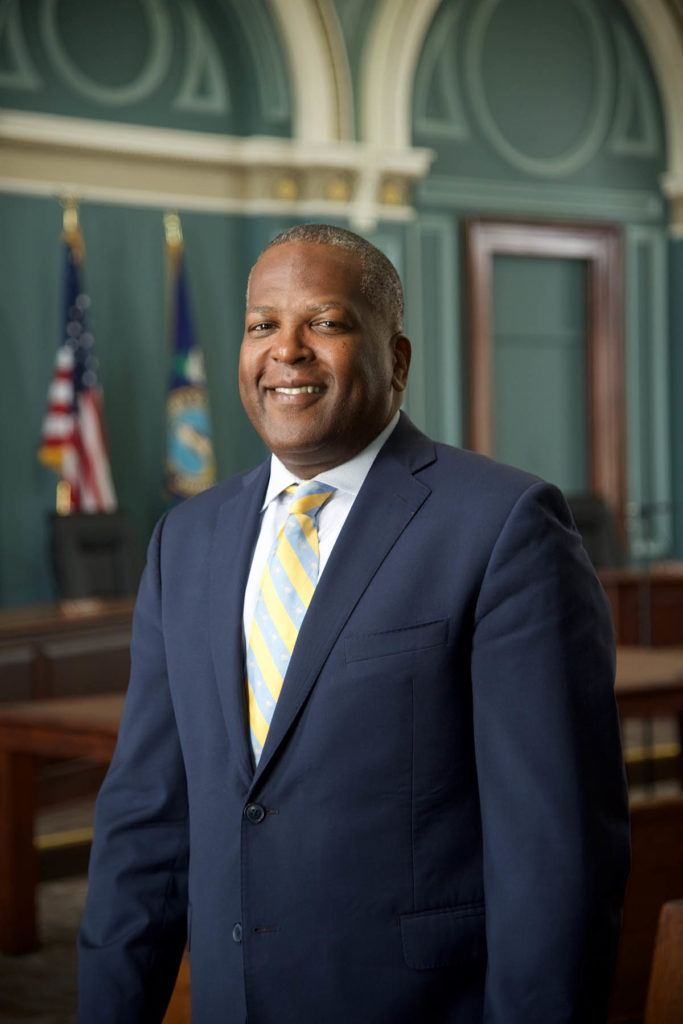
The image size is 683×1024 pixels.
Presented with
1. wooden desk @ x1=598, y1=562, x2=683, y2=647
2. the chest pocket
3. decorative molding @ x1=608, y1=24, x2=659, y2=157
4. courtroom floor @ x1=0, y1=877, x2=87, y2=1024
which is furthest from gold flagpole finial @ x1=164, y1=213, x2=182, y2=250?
the chest pocket

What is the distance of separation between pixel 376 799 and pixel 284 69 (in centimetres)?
742

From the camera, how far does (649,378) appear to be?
1002 cm

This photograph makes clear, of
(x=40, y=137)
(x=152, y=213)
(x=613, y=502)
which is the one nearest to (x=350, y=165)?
(x=152, y=213)

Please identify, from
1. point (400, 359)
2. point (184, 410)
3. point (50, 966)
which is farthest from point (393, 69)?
point (400, 359)

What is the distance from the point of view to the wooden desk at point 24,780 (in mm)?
4035

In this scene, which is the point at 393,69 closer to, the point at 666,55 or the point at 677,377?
the point at 666,55

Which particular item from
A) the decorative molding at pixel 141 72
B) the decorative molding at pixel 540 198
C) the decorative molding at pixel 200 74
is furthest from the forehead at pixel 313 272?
the decorative molding at pixel 540 198

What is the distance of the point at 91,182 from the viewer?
774 centimetres

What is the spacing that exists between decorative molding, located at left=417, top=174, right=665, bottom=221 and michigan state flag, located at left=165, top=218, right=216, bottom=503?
1948 mm

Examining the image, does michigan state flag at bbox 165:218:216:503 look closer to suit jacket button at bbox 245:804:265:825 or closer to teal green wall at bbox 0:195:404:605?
teal green wall at bbox 0:195:404:605

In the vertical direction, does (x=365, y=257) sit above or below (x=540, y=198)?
below

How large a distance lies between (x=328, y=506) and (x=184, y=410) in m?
6.21

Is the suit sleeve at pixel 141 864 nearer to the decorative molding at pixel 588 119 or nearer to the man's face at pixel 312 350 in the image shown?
the man's face at pixel 312 350

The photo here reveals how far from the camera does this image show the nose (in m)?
1.56
